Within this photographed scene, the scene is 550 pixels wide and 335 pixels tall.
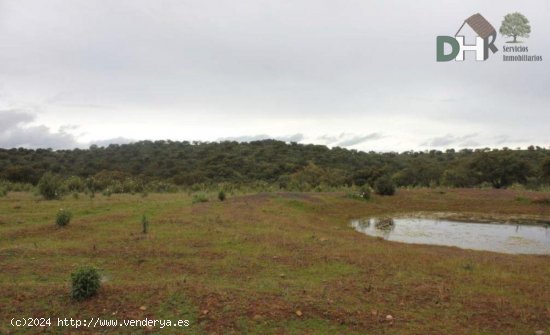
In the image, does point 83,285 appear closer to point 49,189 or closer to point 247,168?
point 49,189

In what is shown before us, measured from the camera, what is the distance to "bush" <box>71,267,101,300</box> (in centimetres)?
679

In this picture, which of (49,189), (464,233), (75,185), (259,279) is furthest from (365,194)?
(75,185)

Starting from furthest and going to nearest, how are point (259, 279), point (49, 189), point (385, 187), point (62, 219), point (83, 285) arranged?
1. point (385, 187)
2. point (49, 189)
3. point (62, 219)
4. point (259, 279)
5. point (83, 285)

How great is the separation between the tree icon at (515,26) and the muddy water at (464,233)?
8.86 m

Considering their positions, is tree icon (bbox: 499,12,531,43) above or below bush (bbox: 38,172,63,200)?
above

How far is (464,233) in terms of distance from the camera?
1611cm

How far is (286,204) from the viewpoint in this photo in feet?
69.6

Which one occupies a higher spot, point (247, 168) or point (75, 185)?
point (247, 168)

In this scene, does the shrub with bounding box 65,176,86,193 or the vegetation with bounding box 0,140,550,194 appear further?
the vegetation with bounding box 0,140,550,194

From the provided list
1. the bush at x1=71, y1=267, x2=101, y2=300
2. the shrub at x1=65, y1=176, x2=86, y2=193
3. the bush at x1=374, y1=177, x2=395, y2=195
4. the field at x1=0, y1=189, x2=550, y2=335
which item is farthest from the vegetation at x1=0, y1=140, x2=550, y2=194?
the bush at x1=71, y1=267, x2=101, y2=300

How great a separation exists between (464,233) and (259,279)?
11.2 m

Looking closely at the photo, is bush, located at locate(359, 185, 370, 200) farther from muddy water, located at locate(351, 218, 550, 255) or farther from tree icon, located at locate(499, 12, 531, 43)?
tree icon, located at locate(499, 12, 531, 43)

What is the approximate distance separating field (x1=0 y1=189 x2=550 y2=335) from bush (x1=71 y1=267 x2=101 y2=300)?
0.16 meters

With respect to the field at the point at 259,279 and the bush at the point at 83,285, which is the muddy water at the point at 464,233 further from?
the bush at the point at 83,285
